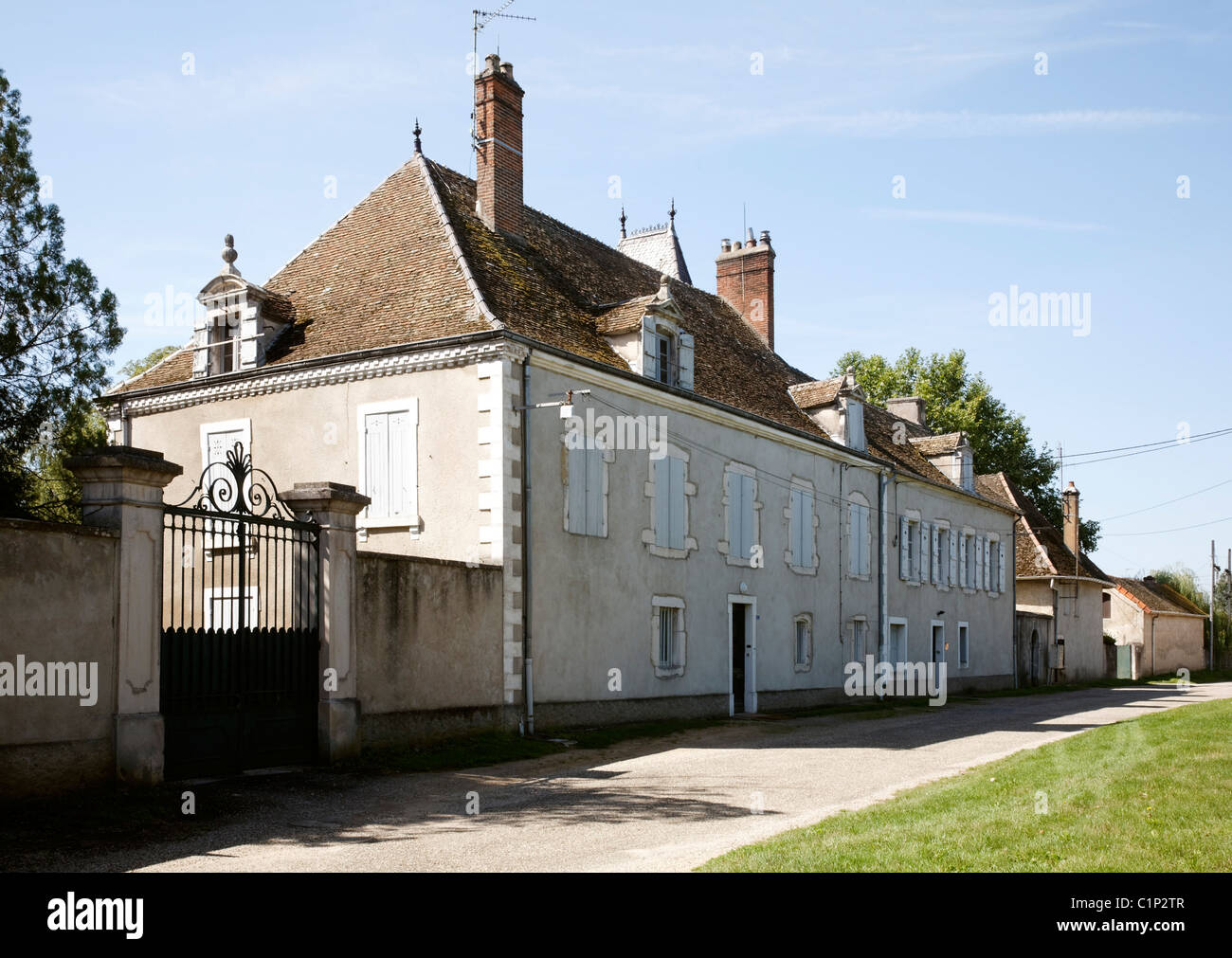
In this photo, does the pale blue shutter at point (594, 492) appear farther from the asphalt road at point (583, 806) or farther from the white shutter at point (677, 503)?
the asphalt road at point (583, 806)

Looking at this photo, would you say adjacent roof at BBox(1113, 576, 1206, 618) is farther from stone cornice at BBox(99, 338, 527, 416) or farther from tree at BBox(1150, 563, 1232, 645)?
stone cornice at BBox(99, 338, 527, 416)

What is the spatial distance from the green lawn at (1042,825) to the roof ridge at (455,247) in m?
9.25

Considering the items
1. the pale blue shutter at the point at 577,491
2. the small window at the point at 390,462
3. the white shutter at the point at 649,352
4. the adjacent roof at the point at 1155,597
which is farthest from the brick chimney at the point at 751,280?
the adjacent roof at the point at 1155,597

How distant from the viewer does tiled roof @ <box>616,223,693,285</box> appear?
37.0 meters

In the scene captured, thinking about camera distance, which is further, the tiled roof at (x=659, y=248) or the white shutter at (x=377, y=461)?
the tiled roof at (x=659, y=248)

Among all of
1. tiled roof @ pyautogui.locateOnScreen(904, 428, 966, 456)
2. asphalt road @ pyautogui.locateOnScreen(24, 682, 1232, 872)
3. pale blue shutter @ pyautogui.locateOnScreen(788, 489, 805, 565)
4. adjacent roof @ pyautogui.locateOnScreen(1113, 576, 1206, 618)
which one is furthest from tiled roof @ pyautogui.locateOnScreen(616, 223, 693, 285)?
adjacent roof @ pyautogui.locateOnScreen(1113, 576, 1206, 618)

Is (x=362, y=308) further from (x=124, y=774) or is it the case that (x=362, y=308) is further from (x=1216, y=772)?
(x=1216, y=772)

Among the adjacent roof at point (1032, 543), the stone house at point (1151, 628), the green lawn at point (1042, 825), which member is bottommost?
the stone house at point (1151, 628)

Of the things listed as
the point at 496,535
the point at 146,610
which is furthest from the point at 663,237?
the point at 146,610

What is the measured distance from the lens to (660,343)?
21.4 m

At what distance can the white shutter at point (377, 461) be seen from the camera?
17.7 m

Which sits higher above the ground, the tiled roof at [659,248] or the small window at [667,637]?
the tiled roof at [659,248]
